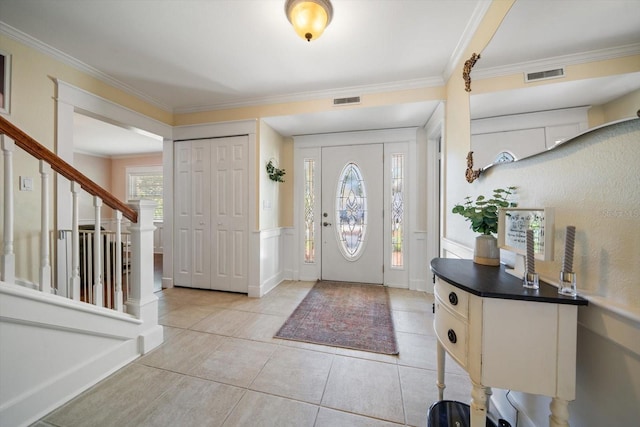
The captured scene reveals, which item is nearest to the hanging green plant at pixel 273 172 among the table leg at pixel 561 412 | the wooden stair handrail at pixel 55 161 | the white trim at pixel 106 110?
the white trim at pixel 106 110

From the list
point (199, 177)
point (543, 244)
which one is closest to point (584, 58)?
point (543, 244)

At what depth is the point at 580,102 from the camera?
0.87m

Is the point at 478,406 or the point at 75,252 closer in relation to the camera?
the point at 478,406

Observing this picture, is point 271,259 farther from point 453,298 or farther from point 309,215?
point 453,298

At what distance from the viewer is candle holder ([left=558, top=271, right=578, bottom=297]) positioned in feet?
2.61

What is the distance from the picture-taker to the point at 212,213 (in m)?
3.19

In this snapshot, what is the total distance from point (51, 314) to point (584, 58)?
9.12 feet

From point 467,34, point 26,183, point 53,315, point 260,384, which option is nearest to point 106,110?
point 26,183

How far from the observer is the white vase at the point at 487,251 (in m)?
1.23

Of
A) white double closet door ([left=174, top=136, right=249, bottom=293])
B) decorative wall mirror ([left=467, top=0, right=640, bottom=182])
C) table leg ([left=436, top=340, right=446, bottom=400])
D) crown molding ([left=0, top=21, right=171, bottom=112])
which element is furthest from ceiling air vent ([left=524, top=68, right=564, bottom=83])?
crown molding ([left=0, top=21, right=171, bottom=112])

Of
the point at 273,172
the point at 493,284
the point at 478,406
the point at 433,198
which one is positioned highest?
the point at 273,172

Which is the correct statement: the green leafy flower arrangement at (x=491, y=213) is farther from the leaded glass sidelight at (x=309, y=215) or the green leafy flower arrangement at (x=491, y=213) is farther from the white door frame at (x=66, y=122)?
the white door frame at (x=66, y=122)

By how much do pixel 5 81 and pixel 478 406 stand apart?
3.75m

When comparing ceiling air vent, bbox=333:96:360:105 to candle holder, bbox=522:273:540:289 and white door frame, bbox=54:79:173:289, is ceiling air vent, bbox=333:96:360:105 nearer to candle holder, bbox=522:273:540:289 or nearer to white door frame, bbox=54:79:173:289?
candle holder, bbox=522:273:540:289
